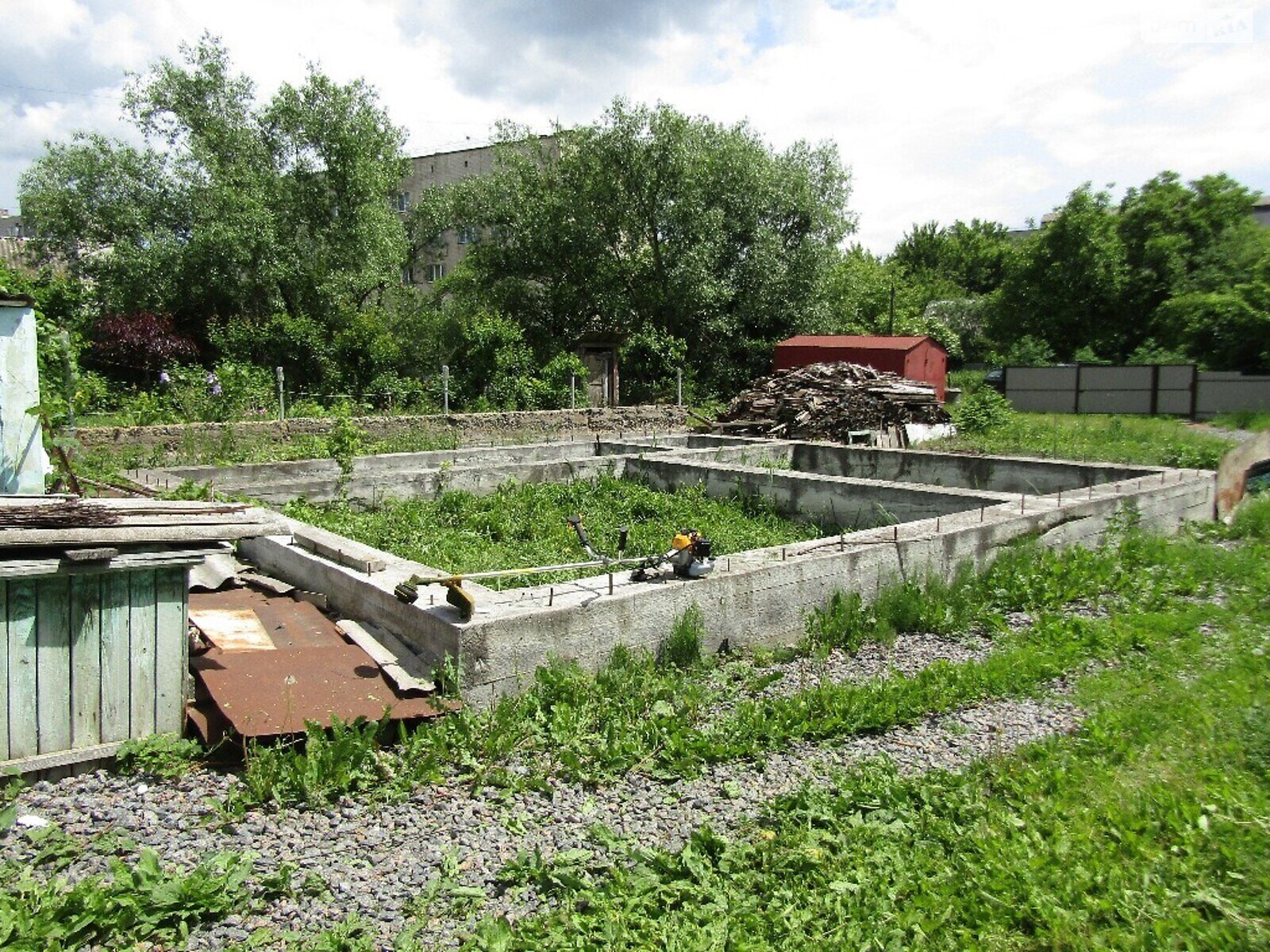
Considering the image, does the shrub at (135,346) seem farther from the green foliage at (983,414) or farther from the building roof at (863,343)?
the green foliage at (983,414)

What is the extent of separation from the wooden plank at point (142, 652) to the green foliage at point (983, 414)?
16599 millimetres

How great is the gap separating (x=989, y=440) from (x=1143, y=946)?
14308 millimetres

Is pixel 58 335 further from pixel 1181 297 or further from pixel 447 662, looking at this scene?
pixel 1181 297

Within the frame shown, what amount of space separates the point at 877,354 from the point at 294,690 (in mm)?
19551

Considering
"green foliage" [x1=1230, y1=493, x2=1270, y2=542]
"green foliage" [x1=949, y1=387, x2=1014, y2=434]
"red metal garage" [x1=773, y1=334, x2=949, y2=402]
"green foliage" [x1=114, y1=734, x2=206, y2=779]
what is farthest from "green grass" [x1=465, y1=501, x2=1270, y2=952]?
"red metal garage" [x1=773, y1=334, x2=949, y2=402]

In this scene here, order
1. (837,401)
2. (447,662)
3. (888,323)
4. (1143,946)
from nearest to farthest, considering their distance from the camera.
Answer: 1. (1143,946)
2. (447,662)
3. (837,401)
4. (888,323)

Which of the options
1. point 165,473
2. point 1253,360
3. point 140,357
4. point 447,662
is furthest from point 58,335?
point 1253,360

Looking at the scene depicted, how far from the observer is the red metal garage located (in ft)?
72.2

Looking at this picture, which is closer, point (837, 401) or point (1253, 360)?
point (837, 401)

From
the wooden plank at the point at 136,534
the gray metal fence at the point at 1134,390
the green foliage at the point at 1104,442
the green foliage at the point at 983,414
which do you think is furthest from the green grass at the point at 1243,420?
the wooden plank at the point at 136,534

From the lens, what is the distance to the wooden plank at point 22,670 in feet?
13.9

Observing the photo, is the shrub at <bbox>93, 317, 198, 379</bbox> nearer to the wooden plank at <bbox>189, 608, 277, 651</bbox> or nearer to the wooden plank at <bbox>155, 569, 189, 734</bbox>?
the wooden plank at <bbox>189, 608, 277, 651</bbox>

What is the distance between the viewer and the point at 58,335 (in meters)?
8.52

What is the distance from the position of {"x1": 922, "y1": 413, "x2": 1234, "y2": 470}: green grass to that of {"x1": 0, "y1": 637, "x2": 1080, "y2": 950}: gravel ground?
10319mm
